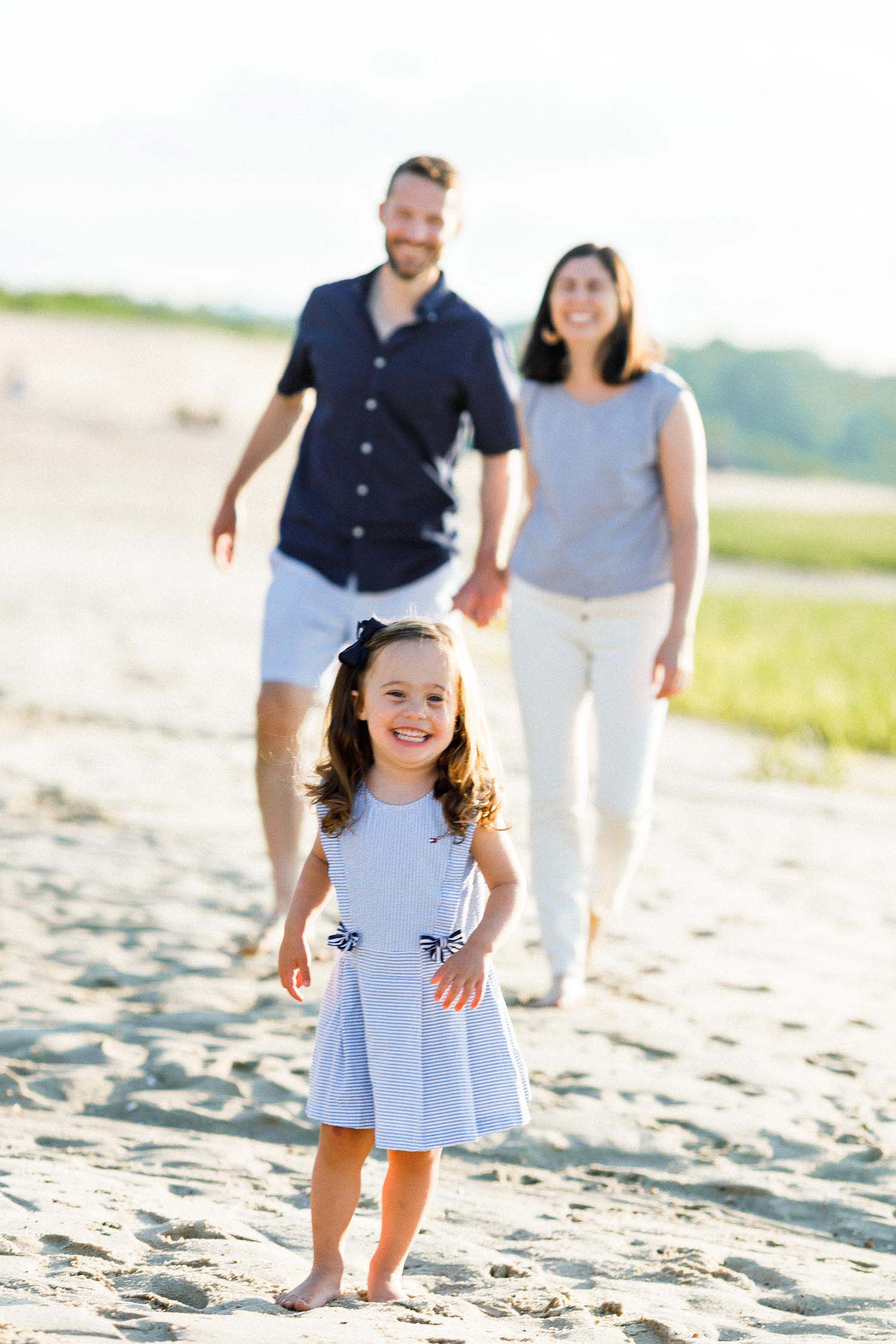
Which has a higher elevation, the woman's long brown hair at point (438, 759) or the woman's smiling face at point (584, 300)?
the woman's smiling face at point (584, 300)

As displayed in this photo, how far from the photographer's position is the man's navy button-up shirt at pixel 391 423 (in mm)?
4480

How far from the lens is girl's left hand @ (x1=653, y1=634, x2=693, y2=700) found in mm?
4438

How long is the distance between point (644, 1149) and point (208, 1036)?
1.16 meters

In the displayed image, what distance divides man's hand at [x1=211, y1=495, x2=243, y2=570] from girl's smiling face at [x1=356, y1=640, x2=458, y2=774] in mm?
2206

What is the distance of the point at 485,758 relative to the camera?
273 centimetres

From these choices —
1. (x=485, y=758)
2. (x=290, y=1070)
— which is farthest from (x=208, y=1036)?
(x=485, y=758)

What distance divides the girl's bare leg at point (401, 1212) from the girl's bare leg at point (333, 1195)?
0.06 metres

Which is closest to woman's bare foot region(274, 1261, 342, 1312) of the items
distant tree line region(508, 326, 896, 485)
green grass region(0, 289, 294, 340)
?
green grass region(0, 289, 294, 340)

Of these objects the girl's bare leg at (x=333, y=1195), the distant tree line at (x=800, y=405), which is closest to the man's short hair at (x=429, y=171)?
the girl's bare leg at (x=333, y=1195)

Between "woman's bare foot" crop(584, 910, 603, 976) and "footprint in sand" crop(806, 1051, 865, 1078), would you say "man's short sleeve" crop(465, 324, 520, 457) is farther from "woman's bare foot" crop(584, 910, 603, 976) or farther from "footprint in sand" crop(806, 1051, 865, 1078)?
"footprint in sand" crop(806, 1051, 865, 1078)

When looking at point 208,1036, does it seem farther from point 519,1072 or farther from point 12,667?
point 12,667

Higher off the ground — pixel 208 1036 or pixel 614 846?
pixel 614 846

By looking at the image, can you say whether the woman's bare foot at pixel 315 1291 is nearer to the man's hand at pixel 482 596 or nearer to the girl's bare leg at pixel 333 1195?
the girl's bare leg at pixel 333 1195

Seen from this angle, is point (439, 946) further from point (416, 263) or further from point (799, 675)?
point (799, 675)
